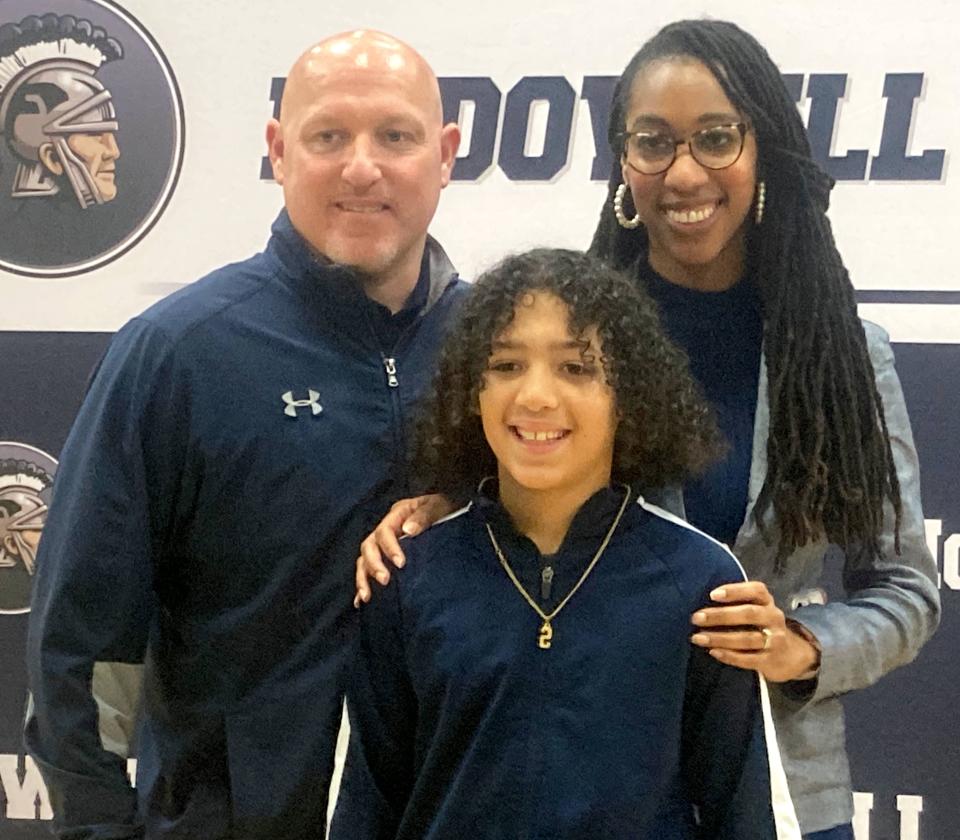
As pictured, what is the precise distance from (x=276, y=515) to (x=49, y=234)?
124 centimetres

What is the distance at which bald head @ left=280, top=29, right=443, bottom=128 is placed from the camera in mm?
1500

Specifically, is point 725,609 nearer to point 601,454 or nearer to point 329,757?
point 601,454

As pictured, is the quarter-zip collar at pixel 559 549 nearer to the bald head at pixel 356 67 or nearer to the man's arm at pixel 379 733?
the man's arm at pixel 379 733

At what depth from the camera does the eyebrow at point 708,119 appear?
53.8 inches

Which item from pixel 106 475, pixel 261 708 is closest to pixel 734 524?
pixel 261 708

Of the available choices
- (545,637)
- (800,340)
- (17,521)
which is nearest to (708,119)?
(800,340)

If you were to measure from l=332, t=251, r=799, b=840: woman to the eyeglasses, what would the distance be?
0.53 feet

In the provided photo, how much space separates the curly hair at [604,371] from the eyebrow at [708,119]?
0.20 m

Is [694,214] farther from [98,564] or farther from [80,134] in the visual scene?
[80,134]

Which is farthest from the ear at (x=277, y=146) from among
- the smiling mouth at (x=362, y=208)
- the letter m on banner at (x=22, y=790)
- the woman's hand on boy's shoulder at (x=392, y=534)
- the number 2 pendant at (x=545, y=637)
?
→ the letter m on banner at (x=22, y=790)

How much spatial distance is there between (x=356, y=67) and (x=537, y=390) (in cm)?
58

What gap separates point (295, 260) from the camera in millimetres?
1501

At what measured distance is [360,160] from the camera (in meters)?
1.46

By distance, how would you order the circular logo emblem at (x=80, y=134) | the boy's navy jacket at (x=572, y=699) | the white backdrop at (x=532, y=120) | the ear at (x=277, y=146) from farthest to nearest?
the circular logo emblem at (x=80, y=134), the white backdrop at (x=532, y=120), the ear at (x=277, y=146), the boy's navy jacket at (x=572, y=699)
